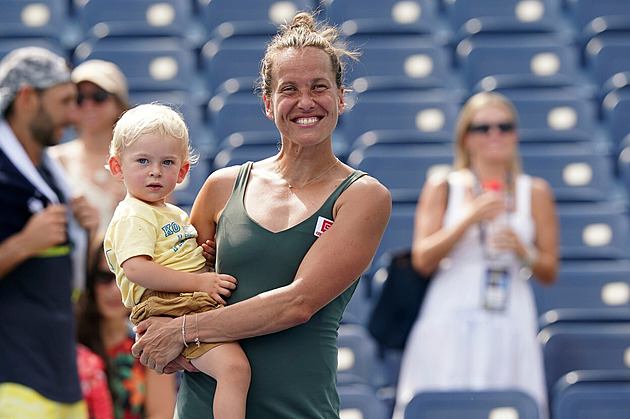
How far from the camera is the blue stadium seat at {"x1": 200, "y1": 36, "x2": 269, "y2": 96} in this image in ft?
18.5

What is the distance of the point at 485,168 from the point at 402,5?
75.9 inches

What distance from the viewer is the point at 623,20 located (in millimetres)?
6039

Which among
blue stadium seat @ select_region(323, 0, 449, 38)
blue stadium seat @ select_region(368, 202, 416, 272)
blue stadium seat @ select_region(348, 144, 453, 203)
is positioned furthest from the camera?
blue stadium seat @ select_region(323, 0, 449, 38)

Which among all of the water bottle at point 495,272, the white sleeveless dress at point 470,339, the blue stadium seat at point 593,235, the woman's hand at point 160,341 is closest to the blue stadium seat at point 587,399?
the white sleeveless dress at point 470,339

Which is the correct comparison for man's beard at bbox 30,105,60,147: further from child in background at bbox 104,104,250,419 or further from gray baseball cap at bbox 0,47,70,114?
child in background at bbox 104,104,250,419

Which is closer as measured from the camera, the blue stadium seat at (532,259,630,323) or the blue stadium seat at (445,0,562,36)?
the blue stadium seat at (532,259,630,323)

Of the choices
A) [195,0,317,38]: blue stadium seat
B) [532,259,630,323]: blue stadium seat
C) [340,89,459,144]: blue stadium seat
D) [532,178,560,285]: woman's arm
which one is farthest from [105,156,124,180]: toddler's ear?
[195,0,317,38]: blue stadium seat

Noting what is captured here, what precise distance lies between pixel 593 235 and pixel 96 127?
2211mm

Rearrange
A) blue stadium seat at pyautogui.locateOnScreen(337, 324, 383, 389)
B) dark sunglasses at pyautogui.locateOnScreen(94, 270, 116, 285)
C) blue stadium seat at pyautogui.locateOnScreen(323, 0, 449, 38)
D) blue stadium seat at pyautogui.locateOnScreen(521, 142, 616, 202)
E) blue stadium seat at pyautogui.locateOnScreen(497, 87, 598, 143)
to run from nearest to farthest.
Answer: dark sunglasses at pyautogui.locateOnScreen(94, 270, 116, 285), blue stadium seat at pyautogui.locateOnScreen(337, 324, 383, 389), blue stadium seat at pyautogui.locateOnScreen(521, 142, 616, 202), blue stadium seat at pyautogui.locateOnScreen(497, 87, 598, 143), blue stadium seat at pyautogui.locateOnScreen(323, 0, 449, 38)

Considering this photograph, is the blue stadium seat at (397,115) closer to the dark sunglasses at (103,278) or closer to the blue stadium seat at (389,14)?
the blue stadium seat at (389,14)

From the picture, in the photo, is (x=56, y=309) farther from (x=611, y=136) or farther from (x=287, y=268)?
(x=611, y=136)

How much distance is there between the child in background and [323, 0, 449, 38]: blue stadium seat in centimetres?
384

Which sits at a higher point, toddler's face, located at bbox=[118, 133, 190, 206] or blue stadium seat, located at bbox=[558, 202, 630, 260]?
blue stadium seat, located at bbox=[558, 202, 630, 260]

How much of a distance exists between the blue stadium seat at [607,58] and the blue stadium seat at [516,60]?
118 mm
